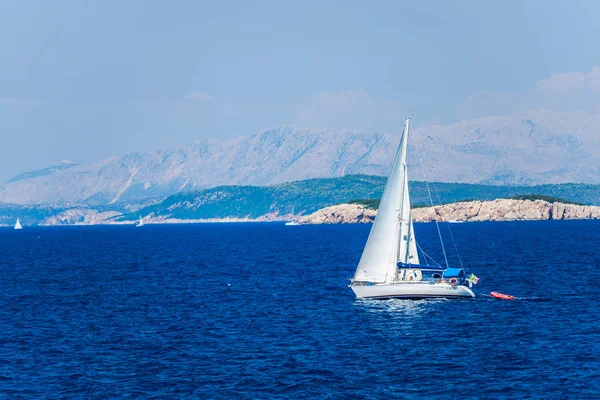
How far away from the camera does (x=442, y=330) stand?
7306 cm

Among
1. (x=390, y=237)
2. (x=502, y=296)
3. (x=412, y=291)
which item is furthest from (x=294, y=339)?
(x=502, y=296)

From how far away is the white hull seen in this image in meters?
88.8

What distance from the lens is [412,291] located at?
292 ft

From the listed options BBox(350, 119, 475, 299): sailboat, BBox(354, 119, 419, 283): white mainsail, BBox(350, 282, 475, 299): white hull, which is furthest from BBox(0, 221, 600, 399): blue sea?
BBox(354, 119, 419, 283): white mainsail

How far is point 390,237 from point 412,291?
656 centimetres

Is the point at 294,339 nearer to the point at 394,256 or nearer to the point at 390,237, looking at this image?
the point at 394,256

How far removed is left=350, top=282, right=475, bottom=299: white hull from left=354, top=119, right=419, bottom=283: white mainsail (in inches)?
43.6

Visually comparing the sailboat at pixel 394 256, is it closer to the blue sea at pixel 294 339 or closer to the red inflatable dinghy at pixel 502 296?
the blue sea at pixel 294 339

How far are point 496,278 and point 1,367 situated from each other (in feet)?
240

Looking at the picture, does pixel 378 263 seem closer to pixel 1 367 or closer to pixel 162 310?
pixel 162 310

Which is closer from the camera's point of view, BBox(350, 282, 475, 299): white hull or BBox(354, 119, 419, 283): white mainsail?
BBox(350, 282, 475, 299): white hull

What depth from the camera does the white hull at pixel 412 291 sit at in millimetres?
88806

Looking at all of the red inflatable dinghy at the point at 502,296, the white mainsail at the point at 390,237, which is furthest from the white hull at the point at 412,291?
the red inflatable dinghy at the point at 502,296

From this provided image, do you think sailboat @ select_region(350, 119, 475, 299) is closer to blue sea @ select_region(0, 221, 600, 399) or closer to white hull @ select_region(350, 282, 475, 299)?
white hull @ select_region(350, 282, 475, 299)
